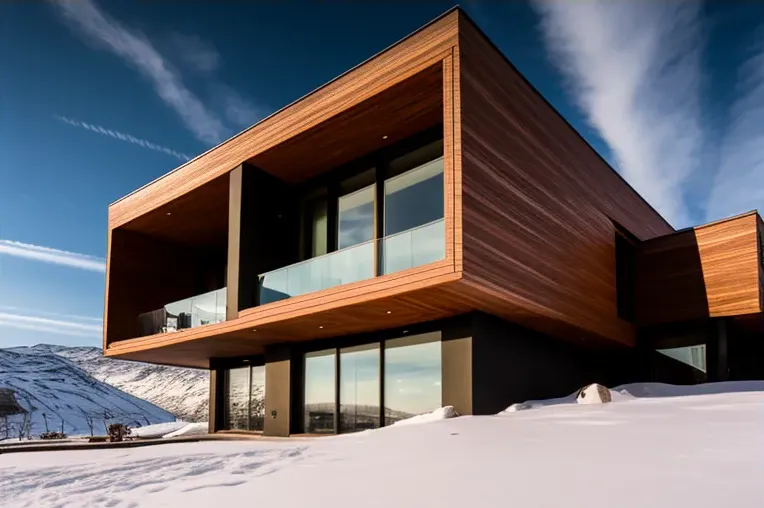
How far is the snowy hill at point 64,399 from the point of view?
3375 centimetres

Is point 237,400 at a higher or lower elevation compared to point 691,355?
lower

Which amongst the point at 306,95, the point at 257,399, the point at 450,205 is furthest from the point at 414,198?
the point at 257,399

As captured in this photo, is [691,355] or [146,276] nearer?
[691,355]

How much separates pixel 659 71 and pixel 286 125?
419 inches

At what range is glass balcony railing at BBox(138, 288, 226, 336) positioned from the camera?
1454 centimetres

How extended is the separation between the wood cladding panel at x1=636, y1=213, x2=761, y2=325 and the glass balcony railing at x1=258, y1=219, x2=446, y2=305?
33.5 ft

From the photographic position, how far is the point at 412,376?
489 inches

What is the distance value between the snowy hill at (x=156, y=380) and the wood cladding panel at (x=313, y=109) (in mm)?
22658

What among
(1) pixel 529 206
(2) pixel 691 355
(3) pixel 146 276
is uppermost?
(1) pixel 529 206

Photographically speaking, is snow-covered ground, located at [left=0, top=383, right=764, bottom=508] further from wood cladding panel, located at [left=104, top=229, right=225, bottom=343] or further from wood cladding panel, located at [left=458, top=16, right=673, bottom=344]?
wood cladding panel, located at [left=104, top=229, right=225, bottom=343]

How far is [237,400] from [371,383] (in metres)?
7.03

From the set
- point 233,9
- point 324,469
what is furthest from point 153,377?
point 324,469

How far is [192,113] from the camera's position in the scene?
20234mm

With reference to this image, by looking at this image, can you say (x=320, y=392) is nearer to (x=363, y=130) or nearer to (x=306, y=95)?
(x=363, y=130)
